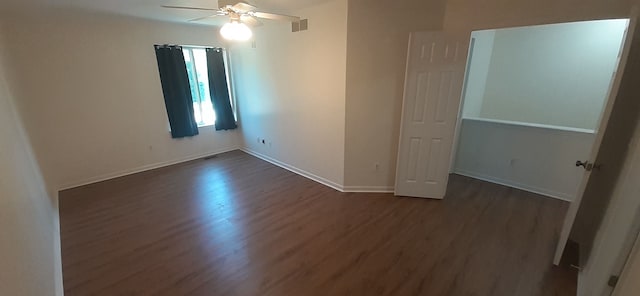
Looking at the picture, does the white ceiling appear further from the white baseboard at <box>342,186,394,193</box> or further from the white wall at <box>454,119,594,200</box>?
the white wall at <box>454,119,594,200</box>

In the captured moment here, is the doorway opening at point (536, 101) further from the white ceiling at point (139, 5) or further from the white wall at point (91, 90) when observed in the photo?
the white wall at point (91, 90)

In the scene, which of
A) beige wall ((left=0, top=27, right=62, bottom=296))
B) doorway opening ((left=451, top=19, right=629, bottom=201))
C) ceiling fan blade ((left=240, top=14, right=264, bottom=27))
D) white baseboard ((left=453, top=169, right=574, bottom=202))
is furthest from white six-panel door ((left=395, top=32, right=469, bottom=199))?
beige wall ((left=0, top=27, right=62, bottom=296))

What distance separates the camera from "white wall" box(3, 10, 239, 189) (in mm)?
3273

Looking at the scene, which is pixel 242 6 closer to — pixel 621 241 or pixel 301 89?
pixel 301 89

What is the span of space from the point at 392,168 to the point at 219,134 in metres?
3.57

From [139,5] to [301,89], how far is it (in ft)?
7.15

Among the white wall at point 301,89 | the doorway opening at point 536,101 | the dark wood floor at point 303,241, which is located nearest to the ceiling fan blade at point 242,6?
the white wall at point 301,89

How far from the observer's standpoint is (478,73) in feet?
14.0

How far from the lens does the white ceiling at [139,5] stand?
8.93 feet

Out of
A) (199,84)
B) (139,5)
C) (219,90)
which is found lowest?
(219,90)

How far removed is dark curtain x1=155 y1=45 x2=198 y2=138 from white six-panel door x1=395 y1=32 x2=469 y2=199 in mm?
3725

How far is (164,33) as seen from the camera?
414 cm

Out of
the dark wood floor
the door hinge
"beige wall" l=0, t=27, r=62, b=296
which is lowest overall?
the dark wood floor

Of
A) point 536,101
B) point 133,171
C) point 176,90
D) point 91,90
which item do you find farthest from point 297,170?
point 536,101
